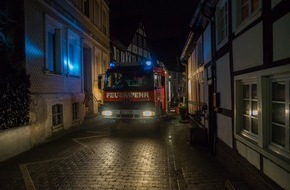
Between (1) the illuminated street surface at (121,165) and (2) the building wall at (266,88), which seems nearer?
(2) the building wall at (266,88)

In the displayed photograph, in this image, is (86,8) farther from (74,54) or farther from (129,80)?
(129,80)

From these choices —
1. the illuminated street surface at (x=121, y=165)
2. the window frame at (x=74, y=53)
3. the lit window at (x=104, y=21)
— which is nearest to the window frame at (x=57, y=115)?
the illuminated street surface at (x=121, y=165)

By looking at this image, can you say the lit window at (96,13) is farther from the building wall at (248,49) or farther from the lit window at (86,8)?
the building wall at (248,49)

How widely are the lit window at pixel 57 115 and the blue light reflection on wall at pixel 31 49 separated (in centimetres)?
251

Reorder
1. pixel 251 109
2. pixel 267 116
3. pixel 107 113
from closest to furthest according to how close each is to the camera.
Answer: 1. pixel 267 116
2. pixel 251 109
3. pixel 107 113

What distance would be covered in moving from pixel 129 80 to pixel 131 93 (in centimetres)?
63

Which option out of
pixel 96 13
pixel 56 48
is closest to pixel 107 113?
pixel 56 48

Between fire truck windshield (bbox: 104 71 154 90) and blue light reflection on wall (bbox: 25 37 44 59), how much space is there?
323cm

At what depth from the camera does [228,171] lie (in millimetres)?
6895

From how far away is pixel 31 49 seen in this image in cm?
1041

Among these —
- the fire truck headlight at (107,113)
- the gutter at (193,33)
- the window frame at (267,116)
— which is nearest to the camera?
the window frame at (267,116)

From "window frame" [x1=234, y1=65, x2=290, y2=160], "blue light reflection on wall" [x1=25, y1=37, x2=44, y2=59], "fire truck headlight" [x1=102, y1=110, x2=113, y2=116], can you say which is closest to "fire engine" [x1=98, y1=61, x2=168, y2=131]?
"fire truck headlight" [x1=102, y1=110, x2=113, y2=116]

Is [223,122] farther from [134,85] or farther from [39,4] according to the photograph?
[39,4]

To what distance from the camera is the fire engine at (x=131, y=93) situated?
12.6 m
